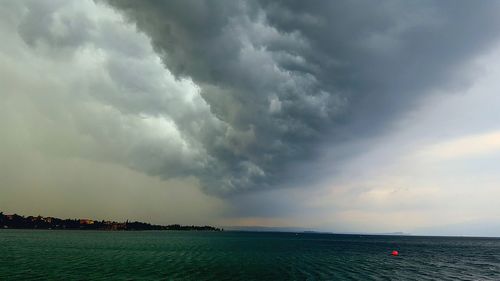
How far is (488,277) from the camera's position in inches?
2862

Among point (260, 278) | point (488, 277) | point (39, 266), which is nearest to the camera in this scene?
point (260, 278)

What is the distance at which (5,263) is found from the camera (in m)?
69.2

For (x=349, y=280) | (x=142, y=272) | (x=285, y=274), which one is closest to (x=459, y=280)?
(x=349, y=280)

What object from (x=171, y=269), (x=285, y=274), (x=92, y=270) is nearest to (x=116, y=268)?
(x=92, y=270)

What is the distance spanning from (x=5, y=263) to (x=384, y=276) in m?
79.0

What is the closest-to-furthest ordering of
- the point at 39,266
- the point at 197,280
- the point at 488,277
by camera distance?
1. the point at 197,280
2. the point at 39,266
3. the point at 488,277

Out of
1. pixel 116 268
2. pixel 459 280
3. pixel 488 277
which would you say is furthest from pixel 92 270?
pixel 488 277

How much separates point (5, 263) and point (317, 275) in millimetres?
64922

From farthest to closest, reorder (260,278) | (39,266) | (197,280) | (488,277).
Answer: (488,277) < (39,266) < (260,278) < (197,280)

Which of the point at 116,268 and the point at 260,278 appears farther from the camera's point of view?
the point at 116,268

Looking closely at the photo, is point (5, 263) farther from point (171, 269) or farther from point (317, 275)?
point (317, 275)

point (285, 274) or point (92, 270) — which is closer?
point (92, 270)

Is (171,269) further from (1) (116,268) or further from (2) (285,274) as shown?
(2) (285,274)

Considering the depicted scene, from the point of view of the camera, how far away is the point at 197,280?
55.2 meters
